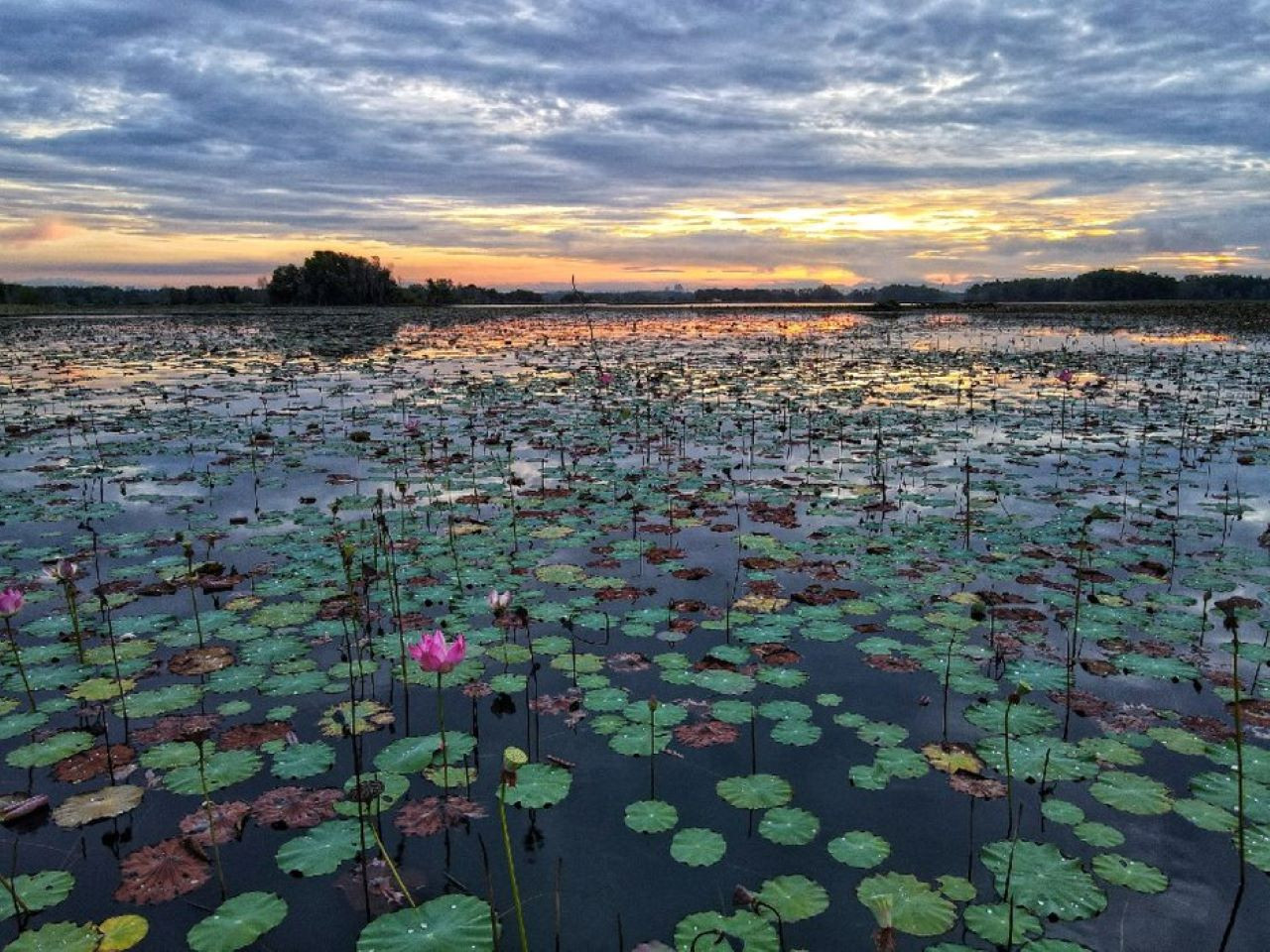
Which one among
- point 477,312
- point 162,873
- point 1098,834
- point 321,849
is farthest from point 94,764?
point 477,312

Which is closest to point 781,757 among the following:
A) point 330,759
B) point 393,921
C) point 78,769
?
point 393,921

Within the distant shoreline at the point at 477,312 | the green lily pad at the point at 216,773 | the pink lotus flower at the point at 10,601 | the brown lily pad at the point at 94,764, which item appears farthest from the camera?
the distant shoreline at the point at 477,312

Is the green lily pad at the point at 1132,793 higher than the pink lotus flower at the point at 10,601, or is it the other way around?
the pink lotus flower at the point at 10,601

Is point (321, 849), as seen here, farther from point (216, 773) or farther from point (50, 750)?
point (50, 750)

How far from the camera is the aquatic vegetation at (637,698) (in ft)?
11.0

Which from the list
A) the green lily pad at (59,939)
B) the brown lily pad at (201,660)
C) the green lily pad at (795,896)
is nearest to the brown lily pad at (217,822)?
the green lily pad at (59,939)

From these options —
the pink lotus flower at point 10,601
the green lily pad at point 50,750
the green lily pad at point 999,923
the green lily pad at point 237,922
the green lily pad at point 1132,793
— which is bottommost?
the green lily pad at point 237,922

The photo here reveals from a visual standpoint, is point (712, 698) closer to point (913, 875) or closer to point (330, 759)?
point (913, 875)

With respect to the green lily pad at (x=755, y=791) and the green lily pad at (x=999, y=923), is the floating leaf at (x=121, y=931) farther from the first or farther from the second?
the green lily pad at (x=999, y=923)

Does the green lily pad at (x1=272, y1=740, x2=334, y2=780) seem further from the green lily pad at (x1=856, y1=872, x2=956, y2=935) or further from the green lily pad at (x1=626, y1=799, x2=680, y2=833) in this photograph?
the green lily pad at (x1=856, y1=872, x2=956, y2=935)

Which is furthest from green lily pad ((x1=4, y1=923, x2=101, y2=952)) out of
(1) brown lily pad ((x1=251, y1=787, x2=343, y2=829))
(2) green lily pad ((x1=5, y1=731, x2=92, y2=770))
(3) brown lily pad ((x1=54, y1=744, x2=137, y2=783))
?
(2) green lily pad ((x1=5, y1=731, x2=92, y2=770))

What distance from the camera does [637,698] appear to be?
203 inches

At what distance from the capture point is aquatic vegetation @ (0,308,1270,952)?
3354 millimetres

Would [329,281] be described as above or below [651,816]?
above
